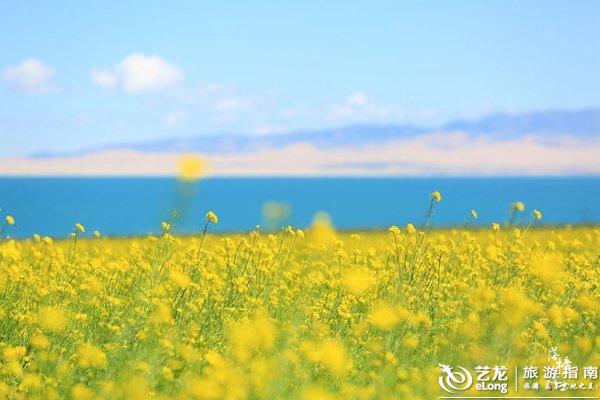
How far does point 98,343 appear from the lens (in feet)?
26.8

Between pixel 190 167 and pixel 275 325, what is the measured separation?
10.4 ft

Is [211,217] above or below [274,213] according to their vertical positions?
above

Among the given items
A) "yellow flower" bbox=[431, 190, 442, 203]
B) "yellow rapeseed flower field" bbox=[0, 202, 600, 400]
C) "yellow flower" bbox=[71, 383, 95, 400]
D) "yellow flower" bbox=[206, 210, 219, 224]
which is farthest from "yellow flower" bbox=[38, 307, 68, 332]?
"yellow flower" bbox=[431, 190, 442, 203]

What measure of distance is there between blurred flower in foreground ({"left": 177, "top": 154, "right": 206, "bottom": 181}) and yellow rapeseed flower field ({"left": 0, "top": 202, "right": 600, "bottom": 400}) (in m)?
1.12

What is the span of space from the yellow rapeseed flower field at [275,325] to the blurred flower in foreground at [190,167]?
3.69 feet

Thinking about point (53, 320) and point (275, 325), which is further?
point (275, 325)

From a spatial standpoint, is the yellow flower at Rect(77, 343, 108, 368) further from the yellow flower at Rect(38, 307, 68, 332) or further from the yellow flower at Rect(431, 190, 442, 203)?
the yellow flower at Rect(431, 190, 442, 203)

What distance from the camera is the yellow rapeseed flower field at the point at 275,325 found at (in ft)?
21.5

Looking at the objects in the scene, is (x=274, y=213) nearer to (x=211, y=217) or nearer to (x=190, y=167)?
(x=190, y=167)

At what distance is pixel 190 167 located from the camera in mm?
5590

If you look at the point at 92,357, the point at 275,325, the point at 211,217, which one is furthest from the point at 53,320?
the point at 275,325

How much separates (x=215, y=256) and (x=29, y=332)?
7.69ft

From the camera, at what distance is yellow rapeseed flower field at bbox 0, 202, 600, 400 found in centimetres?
657

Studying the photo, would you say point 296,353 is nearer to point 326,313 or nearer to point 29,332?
point 326,313
